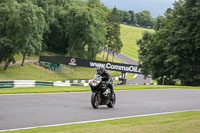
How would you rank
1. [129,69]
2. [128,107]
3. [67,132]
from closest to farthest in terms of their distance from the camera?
[67,132]
[128,107]
[129,69]

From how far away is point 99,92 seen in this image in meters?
15.6

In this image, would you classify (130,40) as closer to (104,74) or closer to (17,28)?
(17,28)

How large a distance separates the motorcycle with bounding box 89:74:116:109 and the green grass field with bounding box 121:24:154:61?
107757mm

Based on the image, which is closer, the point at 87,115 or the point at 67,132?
the point at 67,132

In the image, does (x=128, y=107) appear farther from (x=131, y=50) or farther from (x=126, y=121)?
(x=131, y=50)

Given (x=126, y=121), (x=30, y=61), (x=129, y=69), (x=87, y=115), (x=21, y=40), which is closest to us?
(x=126, y=121)

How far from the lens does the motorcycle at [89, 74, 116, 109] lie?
15180 millimetres

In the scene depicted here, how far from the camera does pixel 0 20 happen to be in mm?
63781

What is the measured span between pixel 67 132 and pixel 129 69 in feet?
160

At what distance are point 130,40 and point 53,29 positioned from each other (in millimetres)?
75482

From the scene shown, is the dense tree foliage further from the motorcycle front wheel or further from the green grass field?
the green grass field

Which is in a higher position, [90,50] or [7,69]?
[90,50]

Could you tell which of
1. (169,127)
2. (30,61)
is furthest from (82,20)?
(169,127)

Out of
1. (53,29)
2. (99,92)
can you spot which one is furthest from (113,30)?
(99,92)
